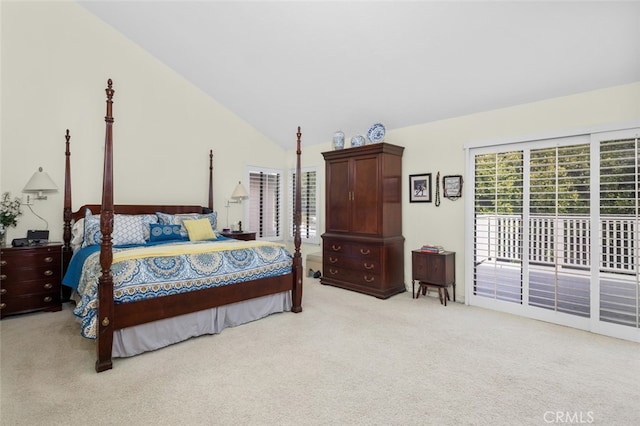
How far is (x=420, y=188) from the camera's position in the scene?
15.0 ft

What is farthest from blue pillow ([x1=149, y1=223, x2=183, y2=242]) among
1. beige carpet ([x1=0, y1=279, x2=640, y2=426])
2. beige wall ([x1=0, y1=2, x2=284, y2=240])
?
beige carpet ([x1=0, y1=279, x2=640, y2=426])

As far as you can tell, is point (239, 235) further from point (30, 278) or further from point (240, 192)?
point (30, 278)

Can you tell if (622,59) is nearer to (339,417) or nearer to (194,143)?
(339,417)

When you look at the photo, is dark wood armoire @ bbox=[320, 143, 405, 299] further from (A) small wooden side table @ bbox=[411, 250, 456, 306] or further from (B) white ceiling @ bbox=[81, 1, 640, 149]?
(B) white ceiling @ bbox=[81, 1, 640, 149]

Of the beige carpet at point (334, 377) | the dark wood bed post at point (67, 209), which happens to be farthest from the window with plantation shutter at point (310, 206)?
the dark wood bed post at point (67, 209)

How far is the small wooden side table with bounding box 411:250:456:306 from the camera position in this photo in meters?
4.03

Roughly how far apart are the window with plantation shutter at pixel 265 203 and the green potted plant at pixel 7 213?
10.2ft

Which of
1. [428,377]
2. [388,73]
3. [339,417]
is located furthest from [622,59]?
[339,417]

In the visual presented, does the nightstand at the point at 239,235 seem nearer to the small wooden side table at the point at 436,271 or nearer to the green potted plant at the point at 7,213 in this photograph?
the green potted plant at the point at 7,213

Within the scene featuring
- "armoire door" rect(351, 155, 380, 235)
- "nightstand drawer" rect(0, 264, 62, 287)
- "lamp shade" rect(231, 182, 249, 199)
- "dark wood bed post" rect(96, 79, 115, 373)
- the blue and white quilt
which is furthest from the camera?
"lamp shade" rect(231, 182, 249, 199)

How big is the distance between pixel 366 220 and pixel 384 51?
2.13 metres

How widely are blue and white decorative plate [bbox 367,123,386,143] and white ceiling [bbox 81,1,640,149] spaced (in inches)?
6.4

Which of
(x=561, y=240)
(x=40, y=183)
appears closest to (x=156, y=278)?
(x=40, y=183)

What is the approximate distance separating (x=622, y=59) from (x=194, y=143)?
5294 millimetres
